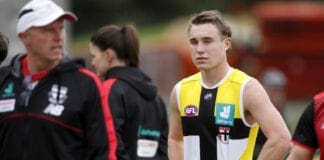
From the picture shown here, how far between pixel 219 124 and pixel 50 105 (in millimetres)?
1271

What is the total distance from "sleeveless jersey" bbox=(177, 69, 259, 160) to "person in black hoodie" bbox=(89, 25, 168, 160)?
2.36 feet

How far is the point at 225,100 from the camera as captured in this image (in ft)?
30.6

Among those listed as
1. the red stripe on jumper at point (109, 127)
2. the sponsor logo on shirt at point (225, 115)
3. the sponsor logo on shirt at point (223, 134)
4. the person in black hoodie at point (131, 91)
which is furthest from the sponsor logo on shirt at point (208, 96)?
the red stripe on jumper at point (109, 127)

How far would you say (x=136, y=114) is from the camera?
1018 cm

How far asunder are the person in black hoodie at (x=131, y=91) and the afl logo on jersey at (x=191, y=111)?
0.68 m

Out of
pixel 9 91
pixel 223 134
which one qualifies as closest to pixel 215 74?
pixel 223 134

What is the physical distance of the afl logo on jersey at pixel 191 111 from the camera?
941 cm

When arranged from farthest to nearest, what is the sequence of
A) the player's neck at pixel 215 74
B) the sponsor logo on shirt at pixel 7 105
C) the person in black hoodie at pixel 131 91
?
the person in black hoodie at pixel 131 91, the player's neck at pixel 215 74, the sponsor logo on shirt at pixel 7 105

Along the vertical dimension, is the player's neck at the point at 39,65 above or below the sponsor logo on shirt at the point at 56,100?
above

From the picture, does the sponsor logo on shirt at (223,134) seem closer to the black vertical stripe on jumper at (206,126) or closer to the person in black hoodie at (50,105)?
the black vertical stripe on jumper at (206,126)

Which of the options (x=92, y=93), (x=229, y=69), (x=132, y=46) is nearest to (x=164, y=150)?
(x=132, y=46)

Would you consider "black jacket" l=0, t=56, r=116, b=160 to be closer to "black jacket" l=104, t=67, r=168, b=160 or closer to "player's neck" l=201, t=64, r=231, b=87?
"black jacket" l=104, t=67, r=168, b=160

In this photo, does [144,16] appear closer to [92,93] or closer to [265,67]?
[265,67]

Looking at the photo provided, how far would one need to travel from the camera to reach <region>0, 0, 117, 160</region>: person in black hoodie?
8586 mm
